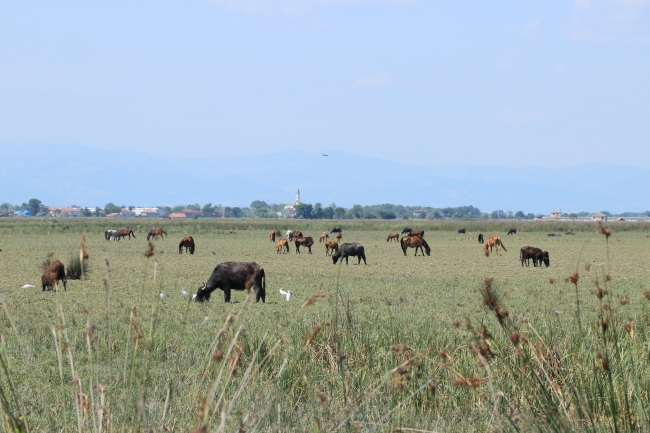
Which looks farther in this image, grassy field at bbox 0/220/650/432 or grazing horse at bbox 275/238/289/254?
grazing horse at bbox 275/238/289/254

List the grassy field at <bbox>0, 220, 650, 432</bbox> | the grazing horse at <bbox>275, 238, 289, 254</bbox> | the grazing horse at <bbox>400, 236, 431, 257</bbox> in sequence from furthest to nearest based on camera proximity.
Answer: the grazing horse at <bbox>275, 238, 289, 254</bbox>, the grazing horse at <bbox>400, 236, 431, 257</bbox>, the grassy field at <bbox>0, 220, 650, 432</bbox>

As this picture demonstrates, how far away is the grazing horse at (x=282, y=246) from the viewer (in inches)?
1535

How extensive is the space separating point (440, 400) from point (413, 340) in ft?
4.91

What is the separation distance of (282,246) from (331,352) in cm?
3242

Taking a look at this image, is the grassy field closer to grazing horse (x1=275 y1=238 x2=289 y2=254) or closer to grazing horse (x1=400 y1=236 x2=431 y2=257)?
grazing horse (x1=400 y1=236 x2=431 y2=257)

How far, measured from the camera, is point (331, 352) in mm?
8008

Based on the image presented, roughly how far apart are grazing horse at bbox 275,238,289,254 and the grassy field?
9438 millimetres

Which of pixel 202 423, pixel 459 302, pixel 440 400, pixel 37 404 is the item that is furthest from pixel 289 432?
pixel 459 302

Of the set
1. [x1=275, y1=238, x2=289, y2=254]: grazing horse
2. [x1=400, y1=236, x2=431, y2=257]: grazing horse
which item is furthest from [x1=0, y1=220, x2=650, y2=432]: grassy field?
[x1=275, y1=238, x2=289, y2=254]: grazing horse

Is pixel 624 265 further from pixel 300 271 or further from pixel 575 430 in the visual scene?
pixel 575 430

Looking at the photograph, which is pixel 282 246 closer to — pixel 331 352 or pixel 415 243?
pixel 415 243

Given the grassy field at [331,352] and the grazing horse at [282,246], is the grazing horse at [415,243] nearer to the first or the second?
the grazing horse at [282,246]

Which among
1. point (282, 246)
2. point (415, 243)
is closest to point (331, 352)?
point (415, 243)

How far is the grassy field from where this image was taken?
3.80 meters
